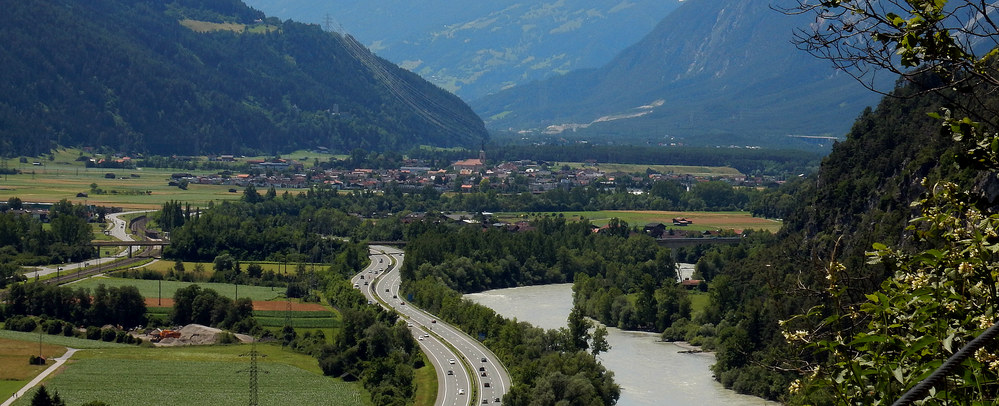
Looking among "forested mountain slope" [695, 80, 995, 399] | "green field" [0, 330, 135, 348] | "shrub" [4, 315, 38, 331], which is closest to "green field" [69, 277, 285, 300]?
"shrub" [4, 315, 38, 331]

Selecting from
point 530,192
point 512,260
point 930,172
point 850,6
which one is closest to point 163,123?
point 530,192

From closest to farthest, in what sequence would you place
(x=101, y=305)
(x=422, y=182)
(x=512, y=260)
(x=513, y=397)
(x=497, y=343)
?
(x=513, y=397)
(x=497, y=343)
(x=101, y=305)
(x=512, y=260)
(x=422, y=182)

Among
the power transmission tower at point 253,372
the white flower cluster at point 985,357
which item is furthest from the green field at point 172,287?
the white flower cluster at point 985,357

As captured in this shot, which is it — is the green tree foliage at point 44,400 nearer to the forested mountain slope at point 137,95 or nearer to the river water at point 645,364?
the river water at point 645,364

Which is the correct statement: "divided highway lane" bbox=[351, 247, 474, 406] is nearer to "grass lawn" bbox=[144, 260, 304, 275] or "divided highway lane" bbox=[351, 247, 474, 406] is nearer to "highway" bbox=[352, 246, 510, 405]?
"highway" bbox=[352, 246, 510, 405]

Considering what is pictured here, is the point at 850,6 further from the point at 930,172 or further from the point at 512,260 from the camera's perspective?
the point at 512,260

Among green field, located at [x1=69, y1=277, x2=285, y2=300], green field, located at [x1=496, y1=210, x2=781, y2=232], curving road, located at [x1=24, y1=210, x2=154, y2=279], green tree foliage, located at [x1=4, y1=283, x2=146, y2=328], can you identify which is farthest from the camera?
green field, located at [x1=496, y1=210, x2=781, y2=232]
